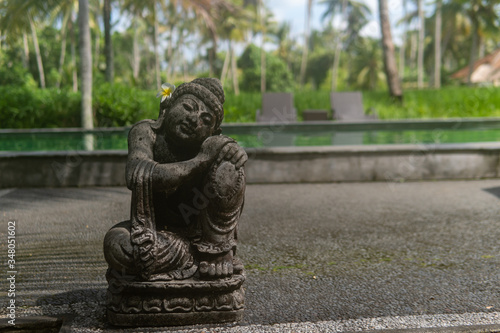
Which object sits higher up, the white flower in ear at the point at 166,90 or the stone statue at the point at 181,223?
the white flower in ear at the point at 166,90

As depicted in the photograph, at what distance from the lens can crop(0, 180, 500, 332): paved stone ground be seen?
2947 mm

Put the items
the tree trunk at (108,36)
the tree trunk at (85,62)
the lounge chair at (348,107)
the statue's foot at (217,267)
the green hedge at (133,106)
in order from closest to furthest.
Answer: the statue's foot at (217,267) < the tree trunk at (85,62) < the green hedge at (133,106) < the lounge chair at (348,107) < the tree trunk at (108,36)

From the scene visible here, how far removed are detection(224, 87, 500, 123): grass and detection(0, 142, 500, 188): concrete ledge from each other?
7534mm

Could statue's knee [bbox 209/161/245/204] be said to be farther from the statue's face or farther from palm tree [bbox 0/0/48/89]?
palm tree [bbox 0/0/48/89]

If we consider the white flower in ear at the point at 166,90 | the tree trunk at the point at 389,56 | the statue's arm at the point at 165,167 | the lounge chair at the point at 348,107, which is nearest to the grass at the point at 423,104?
the tree trunk at the point at 389,56

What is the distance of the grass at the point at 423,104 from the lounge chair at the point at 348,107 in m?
0.89

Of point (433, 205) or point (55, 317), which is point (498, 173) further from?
point (55, 317)

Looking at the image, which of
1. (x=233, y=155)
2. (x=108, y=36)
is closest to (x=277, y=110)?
(x=108, y=36)

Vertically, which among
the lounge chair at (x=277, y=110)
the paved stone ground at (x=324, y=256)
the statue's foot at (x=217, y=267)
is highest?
the lounge chair at (x=277, y=110)

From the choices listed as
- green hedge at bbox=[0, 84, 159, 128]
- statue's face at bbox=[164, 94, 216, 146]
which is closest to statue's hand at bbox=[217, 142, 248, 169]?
statue's face at bbox=[164, 94, 216, 146]

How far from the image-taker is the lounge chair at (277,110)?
1317 cm

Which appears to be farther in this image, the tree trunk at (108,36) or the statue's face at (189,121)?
the tree trunk at (108,36)

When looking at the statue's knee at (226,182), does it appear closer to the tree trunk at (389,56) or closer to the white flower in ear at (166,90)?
the white flower in ear at (166,90)

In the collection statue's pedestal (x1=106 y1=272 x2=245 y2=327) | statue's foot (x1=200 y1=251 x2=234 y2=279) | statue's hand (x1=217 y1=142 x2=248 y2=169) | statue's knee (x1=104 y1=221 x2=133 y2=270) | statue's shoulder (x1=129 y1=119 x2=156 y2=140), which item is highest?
statue's shoulder (x1=129 y1=119 x2=156 y2=140)
